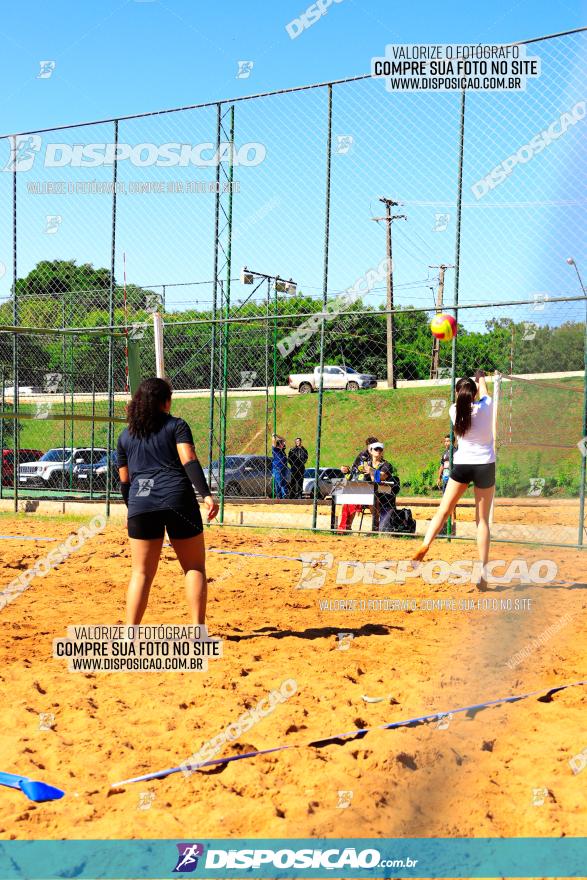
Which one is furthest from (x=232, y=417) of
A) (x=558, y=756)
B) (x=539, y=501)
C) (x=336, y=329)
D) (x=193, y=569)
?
(x=558, y=756)

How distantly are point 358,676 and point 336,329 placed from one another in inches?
784

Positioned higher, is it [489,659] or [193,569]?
[193,569]

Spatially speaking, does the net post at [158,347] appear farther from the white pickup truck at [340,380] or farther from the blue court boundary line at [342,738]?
the white pickup truck at [340,380]

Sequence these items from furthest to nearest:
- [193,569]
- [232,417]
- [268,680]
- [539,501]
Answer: [232,417] < [539,501] < [193,569] < [268,680]

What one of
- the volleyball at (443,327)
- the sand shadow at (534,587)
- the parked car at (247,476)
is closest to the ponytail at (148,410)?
the sand shadow at (534,587)

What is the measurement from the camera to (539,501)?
1673cm

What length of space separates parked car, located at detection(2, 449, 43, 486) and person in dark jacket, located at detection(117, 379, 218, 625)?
520 inches

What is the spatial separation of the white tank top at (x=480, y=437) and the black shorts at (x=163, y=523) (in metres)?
3.08

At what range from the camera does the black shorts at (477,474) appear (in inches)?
294

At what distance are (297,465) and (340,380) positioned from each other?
11286mm

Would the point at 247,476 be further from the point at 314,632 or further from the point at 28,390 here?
the point at 314,632

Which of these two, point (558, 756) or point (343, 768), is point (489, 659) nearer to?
point (558, 756)

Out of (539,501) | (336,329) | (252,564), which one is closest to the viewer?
(252,564)

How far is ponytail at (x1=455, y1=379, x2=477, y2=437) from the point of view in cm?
733
